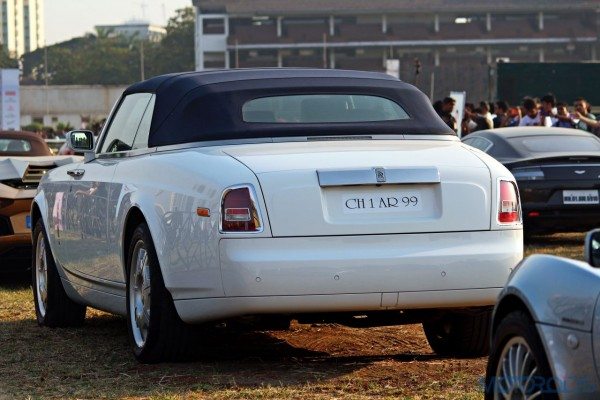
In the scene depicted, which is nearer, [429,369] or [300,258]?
[300,258]

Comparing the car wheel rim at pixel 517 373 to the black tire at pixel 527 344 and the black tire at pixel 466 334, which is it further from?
the black tire at pixel 466 334

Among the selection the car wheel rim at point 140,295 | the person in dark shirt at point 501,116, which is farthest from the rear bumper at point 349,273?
the person in dark shirt at point 501,116

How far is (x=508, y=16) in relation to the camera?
152125mm

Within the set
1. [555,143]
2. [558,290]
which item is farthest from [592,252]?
[555,143]

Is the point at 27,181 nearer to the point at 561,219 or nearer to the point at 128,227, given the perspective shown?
the point at 128,227

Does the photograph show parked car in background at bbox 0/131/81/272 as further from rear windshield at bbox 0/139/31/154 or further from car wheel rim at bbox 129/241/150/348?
car wheel rim at bbox 129/241/150/348

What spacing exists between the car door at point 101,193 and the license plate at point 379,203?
172 cm

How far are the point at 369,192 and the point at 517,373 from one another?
89.3 inches

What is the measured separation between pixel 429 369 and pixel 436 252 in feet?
2.44

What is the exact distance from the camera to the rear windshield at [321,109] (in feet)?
26.1

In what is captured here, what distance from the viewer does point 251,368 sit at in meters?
7.52

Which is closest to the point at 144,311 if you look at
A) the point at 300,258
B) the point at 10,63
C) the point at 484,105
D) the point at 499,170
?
the point at 300,258

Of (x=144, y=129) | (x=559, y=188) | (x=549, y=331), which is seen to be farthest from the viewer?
(x=559, y=188)

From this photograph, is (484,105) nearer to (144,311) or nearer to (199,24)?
(144,311)
